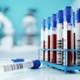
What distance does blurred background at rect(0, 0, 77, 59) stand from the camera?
1338 mm

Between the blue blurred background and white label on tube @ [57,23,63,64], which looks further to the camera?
the blue blurred background

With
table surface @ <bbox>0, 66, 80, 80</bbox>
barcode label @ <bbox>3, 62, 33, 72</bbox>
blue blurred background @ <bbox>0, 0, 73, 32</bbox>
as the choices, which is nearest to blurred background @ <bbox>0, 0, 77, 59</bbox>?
blue blurred background @ <bbox>0, 0, 73, 32</bbox>

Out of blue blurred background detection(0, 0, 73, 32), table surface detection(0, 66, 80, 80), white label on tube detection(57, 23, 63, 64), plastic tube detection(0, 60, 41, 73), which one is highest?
blue blurred background detection(0, 0, 73, 32)

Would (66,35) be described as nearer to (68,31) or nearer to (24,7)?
(68,31)

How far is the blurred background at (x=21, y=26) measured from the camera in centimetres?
134

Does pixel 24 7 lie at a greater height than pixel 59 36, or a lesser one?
greater

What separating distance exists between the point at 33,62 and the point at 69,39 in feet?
0.71

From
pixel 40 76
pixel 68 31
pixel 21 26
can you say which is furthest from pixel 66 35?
pixel 21 26

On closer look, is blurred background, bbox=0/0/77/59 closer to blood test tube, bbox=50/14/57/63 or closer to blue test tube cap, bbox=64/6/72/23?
blood test tube, bbox=50/14/57/63

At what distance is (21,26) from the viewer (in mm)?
1355

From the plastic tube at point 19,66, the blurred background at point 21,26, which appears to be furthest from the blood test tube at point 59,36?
the blurred background at point 21,26

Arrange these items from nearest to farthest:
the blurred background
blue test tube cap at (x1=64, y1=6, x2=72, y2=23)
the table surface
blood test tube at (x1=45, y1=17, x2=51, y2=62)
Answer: the table surface
blue test tube cap at (x1=64, y1=6, x2=72, y2=23)
blood test tube at (x1=45, y1=17, x2=51, y2=62)
the blurred background
